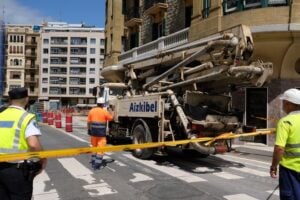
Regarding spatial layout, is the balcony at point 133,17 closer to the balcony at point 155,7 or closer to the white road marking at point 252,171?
the balcony at point 155,7

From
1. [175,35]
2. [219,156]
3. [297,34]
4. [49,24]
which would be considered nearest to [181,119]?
[219,156]

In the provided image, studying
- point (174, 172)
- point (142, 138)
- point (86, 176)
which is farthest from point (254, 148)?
point (86, 176)

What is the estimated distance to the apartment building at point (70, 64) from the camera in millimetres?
113750

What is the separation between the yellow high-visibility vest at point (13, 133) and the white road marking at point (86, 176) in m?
3.91

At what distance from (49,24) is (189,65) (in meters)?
118

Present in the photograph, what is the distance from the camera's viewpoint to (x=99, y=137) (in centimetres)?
1167

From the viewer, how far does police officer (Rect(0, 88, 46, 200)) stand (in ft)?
14.6

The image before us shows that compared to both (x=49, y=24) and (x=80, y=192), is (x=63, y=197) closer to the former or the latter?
(x=80, y=192)

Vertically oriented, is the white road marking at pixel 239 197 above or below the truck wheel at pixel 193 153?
below

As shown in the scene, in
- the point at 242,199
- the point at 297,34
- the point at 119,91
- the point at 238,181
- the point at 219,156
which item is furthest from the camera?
the point at 297,34

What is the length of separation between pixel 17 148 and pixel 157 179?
5.63 metres

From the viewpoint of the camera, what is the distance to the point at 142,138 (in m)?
13.1

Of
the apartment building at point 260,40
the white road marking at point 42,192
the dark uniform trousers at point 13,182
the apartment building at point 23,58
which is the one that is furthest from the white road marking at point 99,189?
the apartment building at point 23,58

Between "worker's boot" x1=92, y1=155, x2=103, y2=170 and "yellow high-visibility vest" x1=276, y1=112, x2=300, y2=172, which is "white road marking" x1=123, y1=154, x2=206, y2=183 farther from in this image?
"yellow high-visibility vest" x1=276, y1=112, x2=300, y2=172
